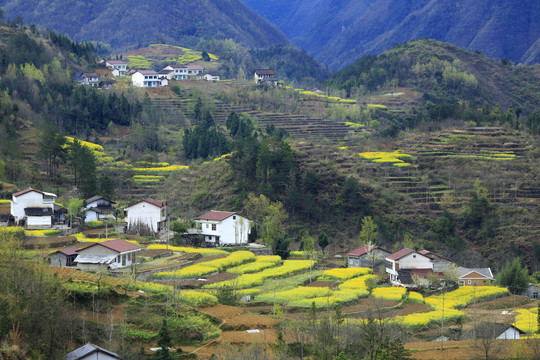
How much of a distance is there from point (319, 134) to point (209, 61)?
4441 centimetres

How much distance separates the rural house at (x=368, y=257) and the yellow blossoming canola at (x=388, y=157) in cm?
1957

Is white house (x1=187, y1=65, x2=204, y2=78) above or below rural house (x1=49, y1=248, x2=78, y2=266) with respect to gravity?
above

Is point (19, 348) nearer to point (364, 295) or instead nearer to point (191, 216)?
point (364, 295)

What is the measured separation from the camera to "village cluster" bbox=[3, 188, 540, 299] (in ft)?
123

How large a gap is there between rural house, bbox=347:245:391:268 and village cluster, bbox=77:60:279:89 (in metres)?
45.8

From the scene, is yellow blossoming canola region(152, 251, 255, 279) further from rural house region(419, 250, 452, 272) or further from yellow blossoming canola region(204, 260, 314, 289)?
rural house region(419, 250, 452, 272)

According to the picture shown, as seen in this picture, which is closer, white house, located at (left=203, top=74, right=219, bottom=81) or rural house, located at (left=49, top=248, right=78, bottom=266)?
rural house, located at (left=49, top=248, right=78, bottom=266)

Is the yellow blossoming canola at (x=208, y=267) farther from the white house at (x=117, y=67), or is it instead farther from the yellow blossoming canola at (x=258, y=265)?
the white house at (x=117, y=67)

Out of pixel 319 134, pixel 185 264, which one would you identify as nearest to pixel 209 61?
pixel 319 134

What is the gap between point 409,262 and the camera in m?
44.8

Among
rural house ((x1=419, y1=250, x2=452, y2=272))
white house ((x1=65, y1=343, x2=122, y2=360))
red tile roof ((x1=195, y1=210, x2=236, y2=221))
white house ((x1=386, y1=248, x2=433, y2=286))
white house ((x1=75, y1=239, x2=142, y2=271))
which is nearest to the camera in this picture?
white house ((x1=65, y1=343, x2=122, y2=360))

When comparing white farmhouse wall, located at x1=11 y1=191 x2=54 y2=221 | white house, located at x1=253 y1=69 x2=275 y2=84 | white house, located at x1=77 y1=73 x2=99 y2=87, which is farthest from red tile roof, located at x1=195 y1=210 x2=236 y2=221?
white house, located at x1=253 y1=69 x2=275 y2=84

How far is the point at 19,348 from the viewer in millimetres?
22859

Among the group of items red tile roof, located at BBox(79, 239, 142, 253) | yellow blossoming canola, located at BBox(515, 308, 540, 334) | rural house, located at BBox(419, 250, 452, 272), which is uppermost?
red tile roof, located at BBox(79, 239, 142, 253)
